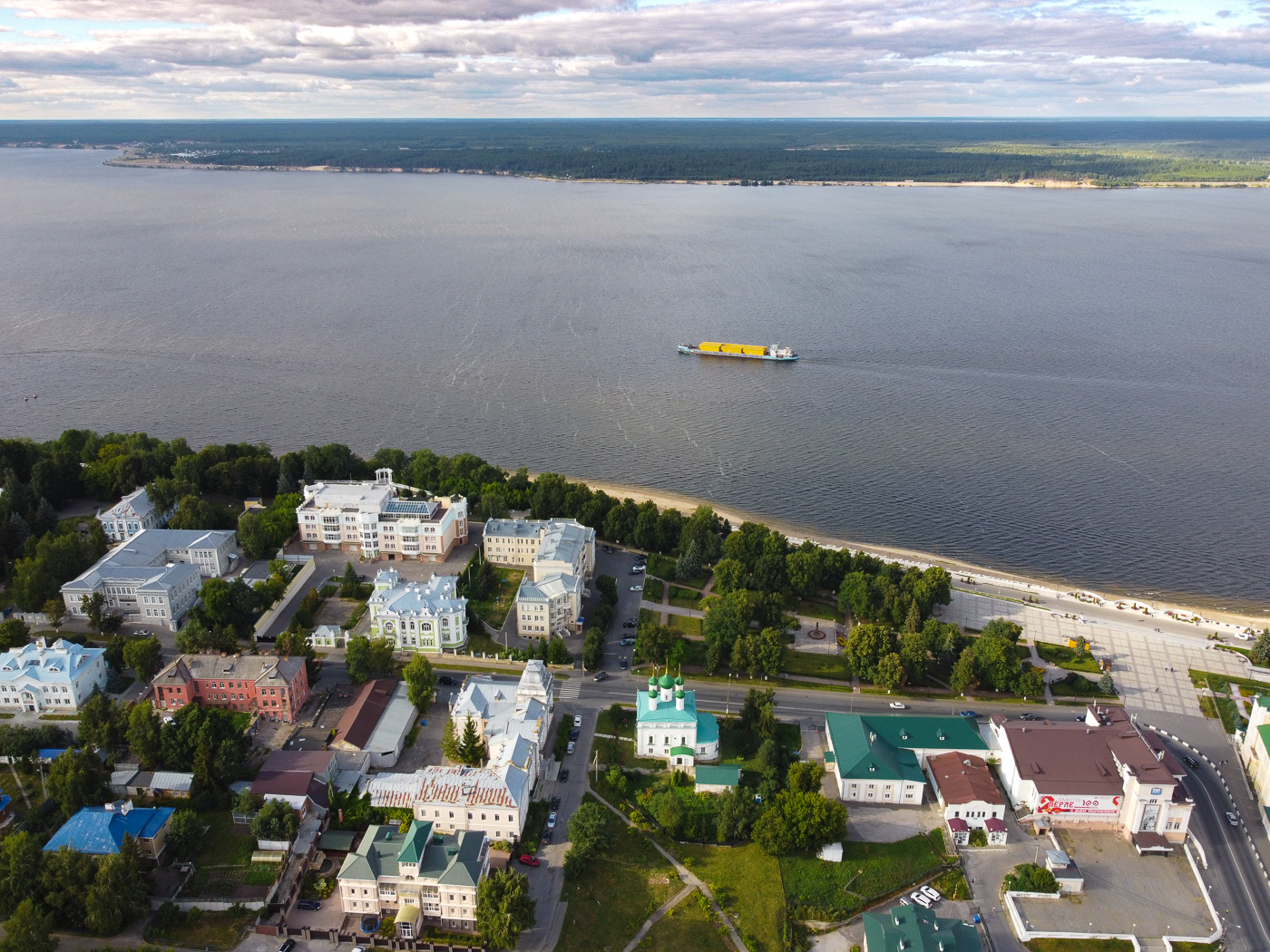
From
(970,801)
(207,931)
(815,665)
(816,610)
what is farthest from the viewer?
(816,610)

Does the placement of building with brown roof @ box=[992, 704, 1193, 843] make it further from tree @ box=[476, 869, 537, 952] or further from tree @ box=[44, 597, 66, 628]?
tree @ box=[44, 597, 66, 628]

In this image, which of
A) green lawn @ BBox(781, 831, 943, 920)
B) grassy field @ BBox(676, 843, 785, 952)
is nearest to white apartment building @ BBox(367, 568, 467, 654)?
grassy field @ BBox(676, 843, 785, 952)

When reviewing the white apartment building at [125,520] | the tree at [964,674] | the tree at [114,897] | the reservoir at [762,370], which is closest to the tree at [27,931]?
the tree at [114,897]

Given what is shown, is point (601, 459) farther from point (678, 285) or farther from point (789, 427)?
point (678, 285)

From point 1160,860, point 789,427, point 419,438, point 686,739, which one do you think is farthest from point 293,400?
point 1160,860

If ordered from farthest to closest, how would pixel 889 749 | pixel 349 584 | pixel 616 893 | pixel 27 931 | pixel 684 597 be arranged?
pixel 684 597
pixel 349 584
pixel 889 749
pixel 616 893
pixel 27 931

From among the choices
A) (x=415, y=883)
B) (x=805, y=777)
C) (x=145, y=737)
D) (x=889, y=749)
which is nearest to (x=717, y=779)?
(x=805, y=777)

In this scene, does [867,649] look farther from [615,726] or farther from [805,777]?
[615,726]
